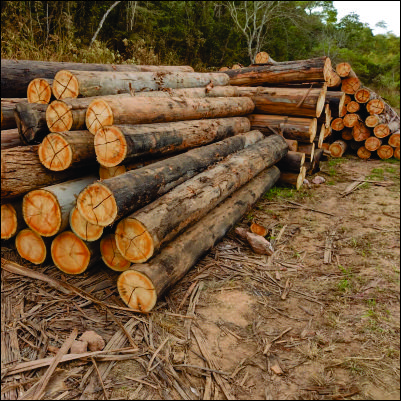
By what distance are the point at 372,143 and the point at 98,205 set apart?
309 inches

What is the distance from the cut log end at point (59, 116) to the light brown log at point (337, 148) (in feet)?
24.0

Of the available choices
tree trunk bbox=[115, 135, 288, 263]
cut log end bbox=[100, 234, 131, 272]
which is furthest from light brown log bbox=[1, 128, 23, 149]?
tree trunk bbox=[115, 135, 288, 263]

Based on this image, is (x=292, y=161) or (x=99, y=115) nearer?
(x=99, y=115)

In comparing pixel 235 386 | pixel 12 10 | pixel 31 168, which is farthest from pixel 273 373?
pixel 12 10

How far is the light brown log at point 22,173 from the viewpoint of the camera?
3031 mm

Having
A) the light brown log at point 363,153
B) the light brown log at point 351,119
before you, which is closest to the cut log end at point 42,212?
the light brown log at point 351,119

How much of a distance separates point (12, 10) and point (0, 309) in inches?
288

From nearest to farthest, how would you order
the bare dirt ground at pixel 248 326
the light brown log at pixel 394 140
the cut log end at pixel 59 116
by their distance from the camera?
the bare dirt ground at pixel 248 326 < the cut log end at pixel 59 116 < the light brown log at pixel 394 140

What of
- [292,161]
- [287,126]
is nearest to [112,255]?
[292,161]

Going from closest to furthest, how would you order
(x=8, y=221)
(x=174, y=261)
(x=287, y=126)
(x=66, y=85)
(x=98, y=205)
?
1. (x=98, y=205)
2. (x=174, y=261)
3. (x=8, y=221)
4. (x=66, y=85)
5. (x=287, y=126)

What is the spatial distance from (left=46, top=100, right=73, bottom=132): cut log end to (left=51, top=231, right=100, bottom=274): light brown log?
117cm

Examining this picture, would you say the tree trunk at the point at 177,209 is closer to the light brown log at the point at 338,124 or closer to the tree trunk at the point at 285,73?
the tree trunk at the point at 285,73

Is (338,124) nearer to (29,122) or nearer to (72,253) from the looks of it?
(29,122)

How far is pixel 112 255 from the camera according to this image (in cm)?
321
